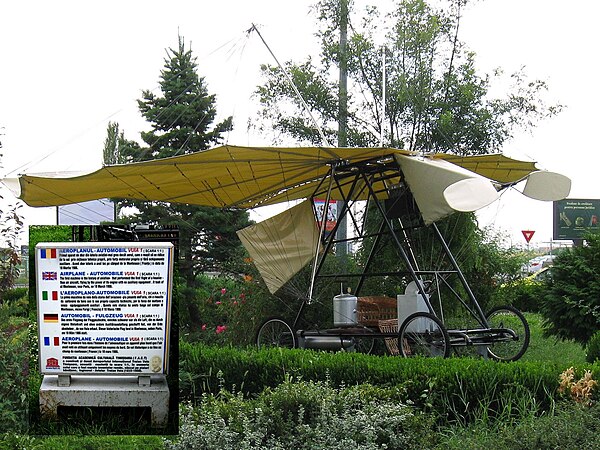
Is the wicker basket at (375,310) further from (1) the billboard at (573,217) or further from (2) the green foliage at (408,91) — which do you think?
(1) the billboard at (573,217)

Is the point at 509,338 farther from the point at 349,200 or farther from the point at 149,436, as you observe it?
the point at 149,436

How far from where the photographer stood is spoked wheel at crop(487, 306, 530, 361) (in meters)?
9.03

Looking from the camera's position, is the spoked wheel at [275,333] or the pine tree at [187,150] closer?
the spoked wheel at [275,333]

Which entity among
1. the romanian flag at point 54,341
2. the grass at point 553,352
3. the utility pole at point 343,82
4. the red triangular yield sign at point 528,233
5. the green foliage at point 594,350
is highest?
the utility pole at point 343,82

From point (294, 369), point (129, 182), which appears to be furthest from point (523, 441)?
point (129, 182)

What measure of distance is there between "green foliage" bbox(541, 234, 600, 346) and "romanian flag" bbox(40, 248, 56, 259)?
340 inches

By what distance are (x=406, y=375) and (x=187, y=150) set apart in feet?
42.0

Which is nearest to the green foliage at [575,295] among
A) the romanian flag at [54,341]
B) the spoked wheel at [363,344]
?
the spoked wheel at [363,344]

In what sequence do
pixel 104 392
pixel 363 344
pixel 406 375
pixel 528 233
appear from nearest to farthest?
pixel 104 392 < pixel 406 375 < pixel 363 344 < pixel 528 233

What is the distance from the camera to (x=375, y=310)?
1048cm

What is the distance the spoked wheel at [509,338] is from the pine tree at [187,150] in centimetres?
646

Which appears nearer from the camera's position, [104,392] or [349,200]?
[104,392]

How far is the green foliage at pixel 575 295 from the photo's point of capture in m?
10.6

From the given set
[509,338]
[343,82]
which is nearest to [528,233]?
[343,82]
